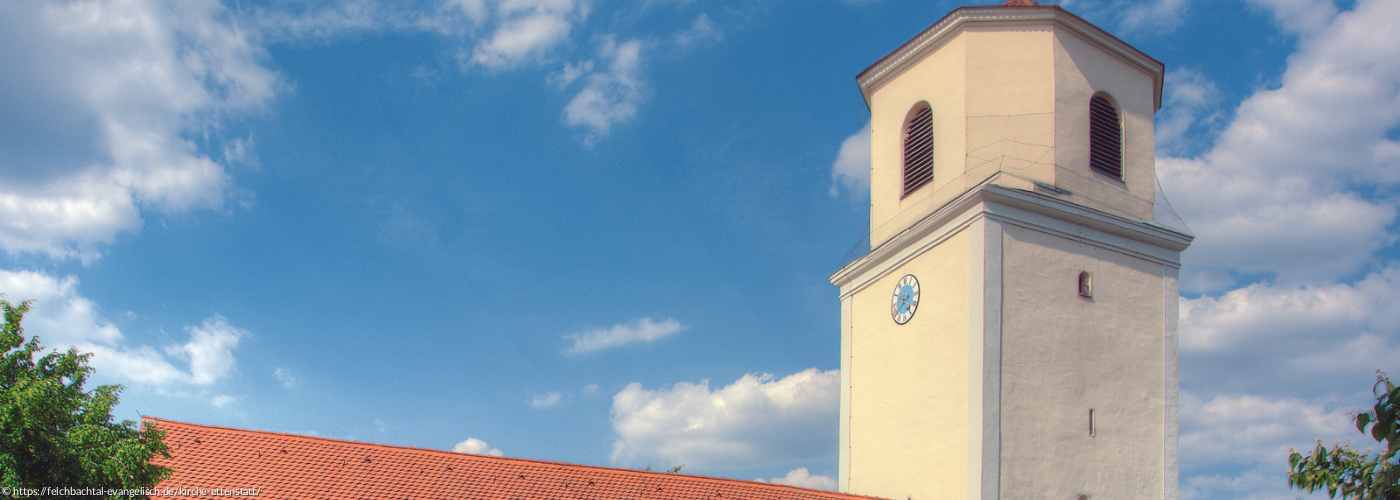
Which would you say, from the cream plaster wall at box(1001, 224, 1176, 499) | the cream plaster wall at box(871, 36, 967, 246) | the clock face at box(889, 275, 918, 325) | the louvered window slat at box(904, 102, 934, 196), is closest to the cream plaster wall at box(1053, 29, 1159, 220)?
the cream plaster wall at box(1001, 224, 1176, 499)

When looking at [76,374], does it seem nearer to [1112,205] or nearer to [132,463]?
[132,463]

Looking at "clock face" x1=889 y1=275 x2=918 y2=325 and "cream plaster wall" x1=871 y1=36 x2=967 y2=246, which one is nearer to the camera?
"clock face" x1=889 y1=275 x2=918 y2=325

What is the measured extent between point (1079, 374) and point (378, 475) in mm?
11320

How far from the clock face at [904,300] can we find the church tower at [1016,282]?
4cm

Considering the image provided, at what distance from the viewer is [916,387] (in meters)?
19.9

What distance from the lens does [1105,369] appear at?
19.4 m

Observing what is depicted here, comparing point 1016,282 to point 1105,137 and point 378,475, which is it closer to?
point 1105,137

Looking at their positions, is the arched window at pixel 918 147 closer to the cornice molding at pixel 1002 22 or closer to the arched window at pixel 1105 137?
the cornice molding at pixel 1002 22

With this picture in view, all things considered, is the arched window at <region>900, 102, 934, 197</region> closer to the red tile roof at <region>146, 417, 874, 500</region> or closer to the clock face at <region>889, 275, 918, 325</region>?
the clock face at <region>889, 275, 918, 325</region>

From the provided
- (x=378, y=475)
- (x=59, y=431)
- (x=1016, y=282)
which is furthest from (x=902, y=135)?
(x=59, y=431)

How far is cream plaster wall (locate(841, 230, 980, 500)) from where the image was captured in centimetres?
1883

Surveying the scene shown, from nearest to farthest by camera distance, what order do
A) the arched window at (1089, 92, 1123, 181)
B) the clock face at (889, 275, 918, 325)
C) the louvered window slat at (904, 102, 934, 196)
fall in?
1. the clock face at (889, 275, 918, 325)
2. the arched window at (1089, 92, 1123, 181)
3. the louvered window slat at (904, 102, 934, 196)

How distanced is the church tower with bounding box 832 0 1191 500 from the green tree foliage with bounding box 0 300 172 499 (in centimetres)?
1214

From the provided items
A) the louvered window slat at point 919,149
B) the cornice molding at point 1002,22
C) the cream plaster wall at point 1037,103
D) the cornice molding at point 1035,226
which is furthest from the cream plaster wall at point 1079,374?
the cornice molding at point 1002,22
